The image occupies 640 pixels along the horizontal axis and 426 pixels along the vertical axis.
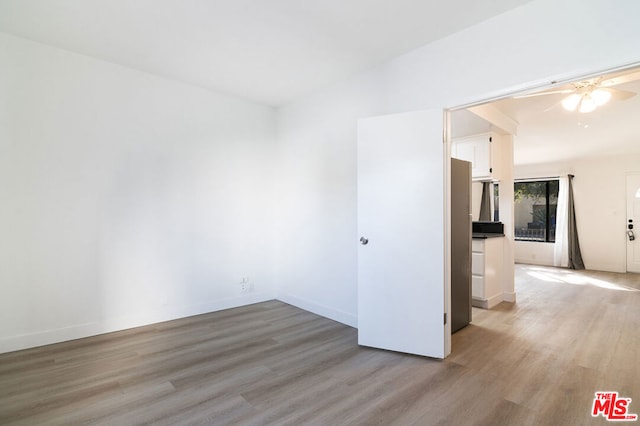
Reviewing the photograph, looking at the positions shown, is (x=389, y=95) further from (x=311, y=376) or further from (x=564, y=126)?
(x=564, y=126)

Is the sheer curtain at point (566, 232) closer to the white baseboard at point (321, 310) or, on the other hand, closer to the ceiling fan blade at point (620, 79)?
the ceiling fan blade at point (620, 79)

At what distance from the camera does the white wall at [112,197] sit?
2855mm

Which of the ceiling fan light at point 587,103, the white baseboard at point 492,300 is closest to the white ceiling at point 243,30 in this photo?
the ceiling fan light at point 587,103

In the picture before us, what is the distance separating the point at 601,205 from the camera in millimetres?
7227

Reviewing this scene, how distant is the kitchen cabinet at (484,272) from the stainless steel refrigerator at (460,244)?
62 centimetres

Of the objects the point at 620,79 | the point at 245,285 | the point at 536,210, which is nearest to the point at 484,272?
the point at 620,79

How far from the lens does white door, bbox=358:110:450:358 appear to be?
106 inches

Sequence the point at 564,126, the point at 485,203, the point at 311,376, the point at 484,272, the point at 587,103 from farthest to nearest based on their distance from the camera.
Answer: the point at 485,203, the point at 564,126, the point at 484,272, the point at 587,103, the point at 311,376

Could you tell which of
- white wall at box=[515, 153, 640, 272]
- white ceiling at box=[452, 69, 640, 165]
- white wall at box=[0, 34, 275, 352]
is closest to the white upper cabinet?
white ceiling at box=[452, 69, 640, 165]

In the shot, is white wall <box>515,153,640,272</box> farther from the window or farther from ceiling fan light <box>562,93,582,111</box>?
ceiling fan light <box>562,93,582,111</box>

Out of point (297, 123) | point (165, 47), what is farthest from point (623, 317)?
point (165, 47)

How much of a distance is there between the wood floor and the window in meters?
4.88

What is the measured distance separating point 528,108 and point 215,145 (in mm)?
3981

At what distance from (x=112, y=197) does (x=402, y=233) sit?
292 cm
